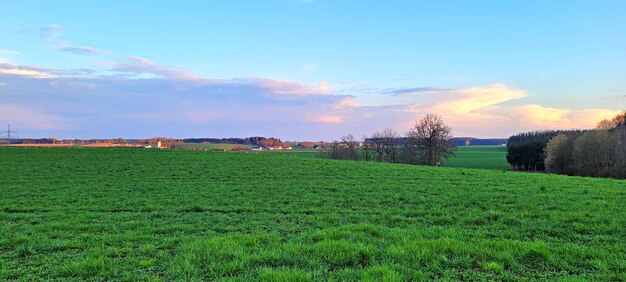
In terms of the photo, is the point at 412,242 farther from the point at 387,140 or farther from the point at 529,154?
the point at 529,154

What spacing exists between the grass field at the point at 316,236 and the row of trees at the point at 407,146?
150 ft

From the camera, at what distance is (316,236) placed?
8195 millimetres

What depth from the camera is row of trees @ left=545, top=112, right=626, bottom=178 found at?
5091 centimetres

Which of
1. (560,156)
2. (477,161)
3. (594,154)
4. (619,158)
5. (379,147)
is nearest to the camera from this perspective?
(619,158)

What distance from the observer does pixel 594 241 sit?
784 centimetres

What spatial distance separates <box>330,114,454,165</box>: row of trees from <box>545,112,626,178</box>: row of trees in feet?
59.0

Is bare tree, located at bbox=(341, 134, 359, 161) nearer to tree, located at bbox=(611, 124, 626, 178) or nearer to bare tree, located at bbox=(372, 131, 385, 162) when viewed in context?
bare tree, located at bbox=(372, 131, 385, 162)

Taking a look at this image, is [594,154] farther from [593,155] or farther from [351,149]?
[351,149]

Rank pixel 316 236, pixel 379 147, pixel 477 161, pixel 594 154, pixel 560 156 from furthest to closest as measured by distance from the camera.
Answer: pixel 477 161 < pixel 379 147 < pixel 560 156 < pixel 594 154 < pixel 316 236

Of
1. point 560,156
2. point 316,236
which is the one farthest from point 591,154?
point 316,236

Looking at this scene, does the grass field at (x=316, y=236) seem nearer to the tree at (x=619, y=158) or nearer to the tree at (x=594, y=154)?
the tree at (x=619, y=158)

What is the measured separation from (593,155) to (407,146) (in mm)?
28133

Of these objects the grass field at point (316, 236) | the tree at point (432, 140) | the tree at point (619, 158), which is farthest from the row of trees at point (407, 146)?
the grass field at point (316, 236)

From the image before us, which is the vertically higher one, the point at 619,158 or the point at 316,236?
the point at 619,158
